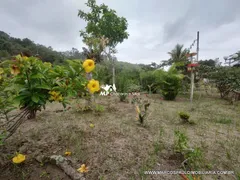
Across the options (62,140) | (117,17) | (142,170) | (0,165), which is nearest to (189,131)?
(142,170)

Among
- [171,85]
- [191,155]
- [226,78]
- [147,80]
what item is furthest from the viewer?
[147,80]

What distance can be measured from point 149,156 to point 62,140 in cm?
112

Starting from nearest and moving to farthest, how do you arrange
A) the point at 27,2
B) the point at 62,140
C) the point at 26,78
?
the point at 26,78 → the point at 62,140 → the point at 27,2

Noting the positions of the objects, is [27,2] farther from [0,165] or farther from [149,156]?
[149,156]

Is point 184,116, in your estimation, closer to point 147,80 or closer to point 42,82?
point 42,82

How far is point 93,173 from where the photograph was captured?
1113 mm

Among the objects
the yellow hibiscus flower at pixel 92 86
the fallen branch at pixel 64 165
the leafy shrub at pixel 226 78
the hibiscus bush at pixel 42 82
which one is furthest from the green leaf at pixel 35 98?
the leafy shrub at pixel 226 78

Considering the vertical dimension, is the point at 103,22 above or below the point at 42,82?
above

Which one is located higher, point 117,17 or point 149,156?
point 117,17

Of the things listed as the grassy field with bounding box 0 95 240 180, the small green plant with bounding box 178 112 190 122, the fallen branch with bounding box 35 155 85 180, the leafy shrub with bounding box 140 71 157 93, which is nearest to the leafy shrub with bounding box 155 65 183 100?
the leafy shrub with bounding box 140 71 157 93

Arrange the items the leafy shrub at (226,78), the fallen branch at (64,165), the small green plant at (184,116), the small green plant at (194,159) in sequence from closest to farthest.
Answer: the fallen branch at (64,165) < the small green plant at (194,159) < the small green plant at (184,116) < the leafy shrub at (226,78)

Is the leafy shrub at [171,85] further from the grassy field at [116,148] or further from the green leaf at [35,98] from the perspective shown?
the green leaf at [35,98]

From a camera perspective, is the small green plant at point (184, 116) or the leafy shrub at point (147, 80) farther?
the leafy shrub at point (147, 80)

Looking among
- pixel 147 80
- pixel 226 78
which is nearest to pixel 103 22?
pixel 147 80
